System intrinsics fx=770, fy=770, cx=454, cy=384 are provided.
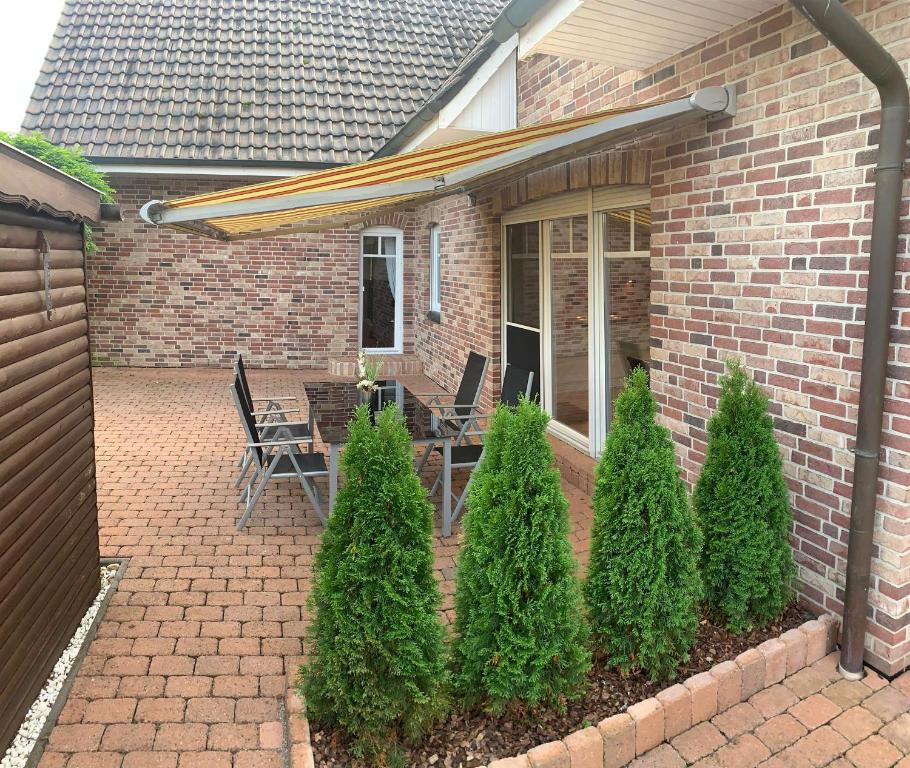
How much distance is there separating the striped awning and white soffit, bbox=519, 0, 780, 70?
0.43m

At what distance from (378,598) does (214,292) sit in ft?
39.5

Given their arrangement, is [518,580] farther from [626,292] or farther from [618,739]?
[626,292]

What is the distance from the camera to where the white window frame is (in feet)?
47.7

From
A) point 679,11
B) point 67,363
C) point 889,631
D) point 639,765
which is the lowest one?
point 639,765

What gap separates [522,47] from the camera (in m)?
5.21

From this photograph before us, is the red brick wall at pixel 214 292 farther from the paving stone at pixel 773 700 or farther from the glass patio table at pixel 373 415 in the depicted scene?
the paving stone at pixel 773 700

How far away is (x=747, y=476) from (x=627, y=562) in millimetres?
918

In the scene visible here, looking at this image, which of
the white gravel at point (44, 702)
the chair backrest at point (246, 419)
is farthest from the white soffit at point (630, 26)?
the white gravel at point (44, 702)

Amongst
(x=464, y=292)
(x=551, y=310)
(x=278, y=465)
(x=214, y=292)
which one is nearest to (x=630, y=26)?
(x=551, y=310)

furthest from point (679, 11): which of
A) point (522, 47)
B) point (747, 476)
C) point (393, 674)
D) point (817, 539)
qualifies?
point (393, 674)

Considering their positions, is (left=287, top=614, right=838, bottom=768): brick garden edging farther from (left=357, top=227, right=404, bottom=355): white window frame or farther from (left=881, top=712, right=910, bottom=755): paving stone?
(left=357, top=227, right=404, bottom=355): white window frame

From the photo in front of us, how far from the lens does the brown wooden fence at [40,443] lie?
338 centimetres

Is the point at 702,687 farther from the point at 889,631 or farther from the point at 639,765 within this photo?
the point at 889,631

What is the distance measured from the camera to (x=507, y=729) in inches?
131
